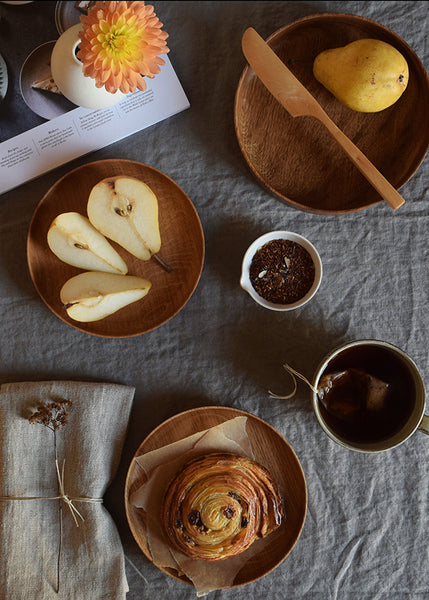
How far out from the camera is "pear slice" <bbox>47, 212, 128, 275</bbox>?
720 millimetres

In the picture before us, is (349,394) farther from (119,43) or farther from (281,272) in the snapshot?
(119,43)

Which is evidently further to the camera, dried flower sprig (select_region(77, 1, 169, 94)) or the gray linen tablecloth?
the gray linen tablecloth

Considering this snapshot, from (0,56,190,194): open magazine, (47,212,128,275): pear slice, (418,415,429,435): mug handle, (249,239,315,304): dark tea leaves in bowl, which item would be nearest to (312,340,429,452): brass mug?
(418,415,429,435): mug handle

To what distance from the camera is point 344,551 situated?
2.61 ft

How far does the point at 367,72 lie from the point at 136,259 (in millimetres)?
419

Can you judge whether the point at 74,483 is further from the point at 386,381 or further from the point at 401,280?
the point at 401,280

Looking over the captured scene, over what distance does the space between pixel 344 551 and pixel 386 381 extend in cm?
28

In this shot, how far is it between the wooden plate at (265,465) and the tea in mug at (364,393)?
0.30 ft

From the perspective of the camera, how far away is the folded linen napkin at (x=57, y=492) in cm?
74

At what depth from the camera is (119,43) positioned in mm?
610

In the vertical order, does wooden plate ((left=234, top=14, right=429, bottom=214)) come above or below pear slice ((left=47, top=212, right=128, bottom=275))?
above

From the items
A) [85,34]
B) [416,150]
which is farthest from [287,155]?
[85,34]

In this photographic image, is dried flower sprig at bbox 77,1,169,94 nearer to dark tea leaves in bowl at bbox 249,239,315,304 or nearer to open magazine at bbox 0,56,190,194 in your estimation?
open magazine at bbox 0,56,190,194

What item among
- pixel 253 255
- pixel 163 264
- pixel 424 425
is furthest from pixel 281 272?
pixel 424 425
